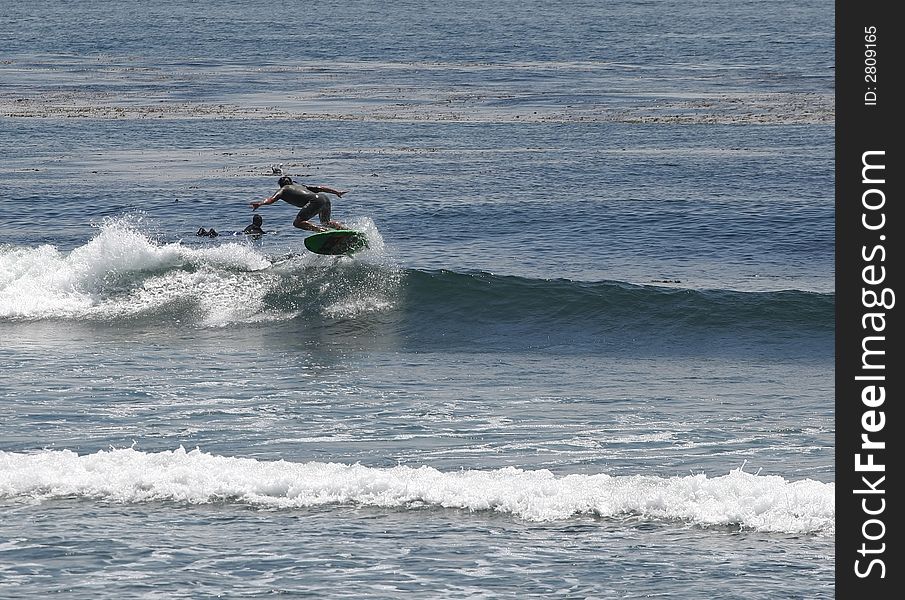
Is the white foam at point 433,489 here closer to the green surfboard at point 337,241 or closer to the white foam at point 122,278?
the white foam at point 122,278

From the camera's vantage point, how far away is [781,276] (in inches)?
1218

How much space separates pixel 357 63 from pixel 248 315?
55089mm

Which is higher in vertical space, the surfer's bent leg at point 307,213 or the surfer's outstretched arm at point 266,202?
the surfer's outstretched arm at point 266,202

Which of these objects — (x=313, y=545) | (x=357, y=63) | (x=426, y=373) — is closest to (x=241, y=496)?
(x=313, y=545)

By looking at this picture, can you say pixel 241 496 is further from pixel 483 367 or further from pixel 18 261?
pixel 18 261

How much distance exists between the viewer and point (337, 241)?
29.3 meters

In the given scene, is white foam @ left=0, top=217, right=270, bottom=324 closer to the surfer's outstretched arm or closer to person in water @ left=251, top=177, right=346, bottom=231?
person in water @ left=251, top=177, right=346, bottom=231

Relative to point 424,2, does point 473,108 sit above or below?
below
